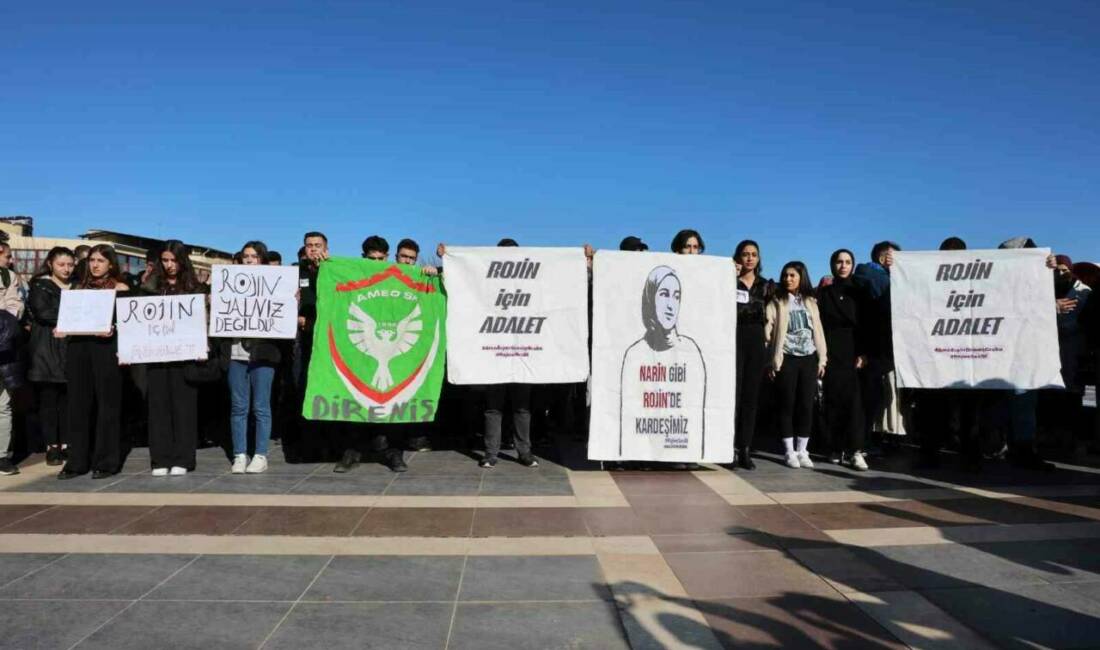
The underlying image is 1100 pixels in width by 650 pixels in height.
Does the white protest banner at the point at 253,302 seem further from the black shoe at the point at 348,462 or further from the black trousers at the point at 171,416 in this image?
the black shoe at the point at 348,462

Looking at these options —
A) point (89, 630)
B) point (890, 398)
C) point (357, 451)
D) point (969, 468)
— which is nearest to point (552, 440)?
point (357, 451)

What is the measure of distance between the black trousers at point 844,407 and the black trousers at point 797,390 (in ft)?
0.83

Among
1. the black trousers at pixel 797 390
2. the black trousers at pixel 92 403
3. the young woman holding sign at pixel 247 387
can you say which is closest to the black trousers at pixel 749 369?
the black trousers at pixel 797 390

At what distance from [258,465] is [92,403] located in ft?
5.07

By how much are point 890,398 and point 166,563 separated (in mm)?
6617

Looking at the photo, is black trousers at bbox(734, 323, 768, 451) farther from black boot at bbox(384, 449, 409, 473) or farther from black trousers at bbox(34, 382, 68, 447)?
black trousers at bbox(34, 382, 68, 447)

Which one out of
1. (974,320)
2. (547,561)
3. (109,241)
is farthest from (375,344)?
(109,241)

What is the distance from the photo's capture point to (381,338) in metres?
6.55

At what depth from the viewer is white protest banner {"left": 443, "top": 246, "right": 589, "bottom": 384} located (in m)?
6.54

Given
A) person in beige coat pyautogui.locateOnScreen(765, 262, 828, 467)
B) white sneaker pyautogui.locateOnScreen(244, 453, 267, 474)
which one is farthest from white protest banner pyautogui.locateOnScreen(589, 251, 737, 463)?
white sneaker pyautogui.locateOnScreen(244, 453, 267, 474)

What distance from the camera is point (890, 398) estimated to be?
722cm

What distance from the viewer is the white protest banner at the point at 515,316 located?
6543 mm

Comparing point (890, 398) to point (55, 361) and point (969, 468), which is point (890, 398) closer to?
point (969, 468)

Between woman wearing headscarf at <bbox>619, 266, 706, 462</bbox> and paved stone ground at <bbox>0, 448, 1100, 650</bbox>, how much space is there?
1.26ft
